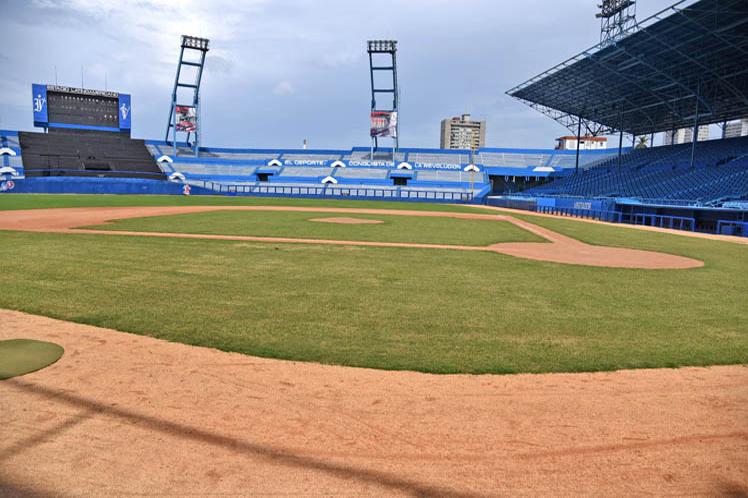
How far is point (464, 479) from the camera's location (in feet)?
9.85

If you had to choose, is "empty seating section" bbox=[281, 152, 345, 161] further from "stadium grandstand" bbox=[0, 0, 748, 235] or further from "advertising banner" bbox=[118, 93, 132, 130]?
Result: "advertising banner" bbox=[118, 93, 132, 130]

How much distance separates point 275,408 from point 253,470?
873 mm

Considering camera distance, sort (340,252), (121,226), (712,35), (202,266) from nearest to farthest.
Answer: (202,266)
(340,252)
(121,226)
(712,35)

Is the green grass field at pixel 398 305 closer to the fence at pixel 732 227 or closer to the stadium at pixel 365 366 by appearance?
the stadium at pixel 365 366

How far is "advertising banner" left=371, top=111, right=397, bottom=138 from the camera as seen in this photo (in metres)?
69.3

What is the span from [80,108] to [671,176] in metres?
73.0

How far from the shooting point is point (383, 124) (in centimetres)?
6969

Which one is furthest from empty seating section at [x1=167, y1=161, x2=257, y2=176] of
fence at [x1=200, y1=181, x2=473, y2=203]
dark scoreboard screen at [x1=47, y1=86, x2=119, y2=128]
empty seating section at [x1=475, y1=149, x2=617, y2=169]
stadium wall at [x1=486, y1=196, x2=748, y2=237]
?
stadium wall at [x1=486, y1=196, x2=748, y2=237]

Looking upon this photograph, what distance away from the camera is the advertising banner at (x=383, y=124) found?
69.3 metres

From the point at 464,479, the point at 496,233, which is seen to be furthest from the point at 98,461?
the point at 496,233

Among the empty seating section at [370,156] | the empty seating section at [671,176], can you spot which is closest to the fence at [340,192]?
the empty seating section at [671,176]

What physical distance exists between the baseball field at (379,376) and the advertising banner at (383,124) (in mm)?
61838

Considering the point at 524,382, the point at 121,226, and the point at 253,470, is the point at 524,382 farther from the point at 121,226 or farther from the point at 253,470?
the point at 121,226

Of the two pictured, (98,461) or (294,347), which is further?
(294,347)
